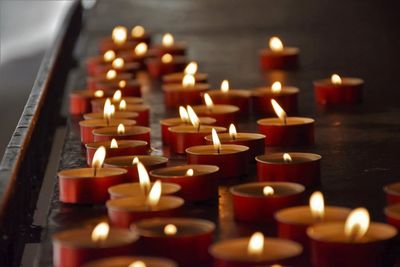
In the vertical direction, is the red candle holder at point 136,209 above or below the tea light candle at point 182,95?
below

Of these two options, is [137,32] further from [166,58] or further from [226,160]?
[226,160]

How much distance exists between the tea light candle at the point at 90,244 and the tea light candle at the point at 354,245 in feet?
0.90

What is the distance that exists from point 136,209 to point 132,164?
0.42 meters

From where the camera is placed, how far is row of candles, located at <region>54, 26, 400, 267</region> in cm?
172

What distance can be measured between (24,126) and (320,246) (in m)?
1.19

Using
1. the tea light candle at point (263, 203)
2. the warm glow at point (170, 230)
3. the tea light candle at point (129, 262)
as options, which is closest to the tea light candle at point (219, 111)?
the tea light candle at point (263, 203)

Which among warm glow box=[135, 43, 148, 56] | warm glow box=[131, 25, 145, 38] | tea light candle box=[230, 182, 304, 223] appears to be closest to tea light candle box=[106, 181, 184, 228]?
tea light candle box=[230, 182, 304, 223]

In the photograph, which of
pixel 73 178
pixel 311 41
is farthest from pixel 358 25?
pixel 73 178

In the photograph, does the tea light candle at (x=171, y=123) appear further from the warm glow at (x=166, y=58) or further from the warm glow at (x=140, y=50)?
the warm glow at (x=140, y=50)

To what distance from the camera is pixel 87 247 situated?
173cm

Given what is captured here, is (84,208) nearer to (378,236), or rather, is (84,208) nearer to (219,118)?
(378,236)

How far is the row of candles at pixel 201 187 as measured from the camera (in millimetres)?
1722

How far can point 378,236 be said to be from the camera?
5.81ft

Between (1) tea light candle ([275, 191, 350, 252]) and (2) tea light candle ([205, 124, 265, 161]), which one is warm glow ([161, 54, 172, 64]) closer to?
(2) tea light candle ([205, 124, 265, 161])
